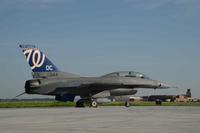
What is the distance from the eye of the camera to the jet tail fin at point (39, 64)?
4234cm

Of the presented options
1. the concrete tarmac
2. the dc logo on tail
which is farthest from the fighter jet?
the concrete tarmac

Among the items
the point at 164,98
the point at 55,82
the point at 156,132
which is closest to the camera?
the point at 156,132

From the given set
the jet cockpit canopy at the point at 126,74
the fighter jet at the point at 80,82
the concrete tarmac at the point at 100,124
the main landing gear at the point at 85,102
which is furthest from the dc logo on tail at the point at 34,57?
the concrete tarmac at the point at 100,124

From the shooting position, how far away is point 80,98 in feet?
142

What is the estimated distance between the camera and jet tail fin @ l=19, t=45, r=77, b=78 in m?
42.3

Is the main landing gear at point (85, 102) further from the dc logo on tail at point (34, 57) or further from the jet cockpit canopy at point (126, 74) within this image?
the dc logo on tail at point (34, 57)

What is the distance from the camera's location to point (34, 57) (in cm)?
4316

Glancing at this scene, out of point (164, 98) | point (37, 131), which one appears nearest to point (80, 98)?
point (37, 131)

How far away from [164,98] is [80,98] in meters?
73.0

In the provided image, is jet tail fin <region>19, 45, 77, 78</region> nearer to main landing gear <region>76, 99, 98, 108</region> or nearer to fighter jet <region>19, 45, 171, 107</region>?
fighter jet <region>19, 45, 171, 107</region>

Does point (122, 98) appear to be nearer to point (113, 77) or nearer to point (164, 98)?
point (113, 77)

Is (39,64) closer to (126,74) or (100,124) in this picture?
(126,74)

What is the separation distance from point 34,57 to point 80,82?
5.62 metres

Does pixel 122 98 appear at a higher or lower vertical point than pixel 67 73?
lower
